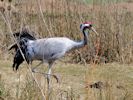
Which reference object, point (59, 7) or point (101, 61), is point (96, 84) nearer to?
point (101, 61)

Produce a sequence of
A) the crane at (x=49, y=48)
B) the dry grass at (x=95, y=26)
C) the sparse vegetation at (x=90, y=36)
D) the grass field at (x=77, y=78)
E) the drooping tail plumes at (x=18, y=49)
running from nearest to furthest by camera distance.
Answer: the grass field at (x=77, y=78), the crane at (x=49, y=48), the drooping tail plumes at (x=18, y=49), the sparse vegetation at (x=90, y=36), the dry grass at (x=95, y=26)

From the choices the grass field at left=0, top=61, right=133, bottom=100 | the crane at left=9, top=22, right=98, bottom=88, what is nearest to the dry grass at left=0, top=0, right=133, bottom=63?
the grass field at left=0, top=61, right=133, bottom=100

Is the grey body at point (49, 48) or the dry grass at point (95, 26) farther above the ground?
the grey body at point (49, 48)

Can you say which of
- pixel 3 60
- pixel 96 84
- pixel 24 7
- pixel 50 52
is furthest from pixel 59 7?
pixel 96 84

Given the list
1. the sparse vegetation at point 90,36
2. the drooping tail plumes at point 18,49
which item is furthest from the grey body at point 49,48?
the sparse vegetation at point 90,36

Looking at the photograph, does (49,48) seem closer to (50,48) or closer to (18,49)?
(50,48)

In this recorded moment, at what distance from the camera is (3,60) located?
10.8 metres

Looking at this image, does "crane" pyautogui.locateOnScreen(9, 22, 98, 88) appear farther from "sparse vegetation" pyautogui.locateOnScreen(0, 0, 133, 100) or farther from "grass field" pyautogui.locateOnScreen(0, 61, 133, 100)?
"sparse vegetation" pyautogui.locateOnScreen(0, 0, 133, 100)

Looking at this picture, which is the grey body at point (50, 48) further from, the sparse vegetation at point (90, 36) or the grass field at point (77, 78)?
the sparse vegetation at point (90, 36)

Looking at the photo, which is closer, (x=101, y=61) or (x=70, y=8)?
(x=101, y=61)

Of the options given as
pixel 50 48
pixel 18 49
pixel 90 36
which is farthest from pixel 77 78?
pixel 90 36

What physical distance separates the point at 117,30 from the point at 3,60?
2.59 m

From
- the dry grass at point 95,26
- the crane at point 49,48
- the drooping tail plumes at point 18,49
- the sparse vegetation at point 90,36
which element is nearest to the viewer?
the crane at point 49,48

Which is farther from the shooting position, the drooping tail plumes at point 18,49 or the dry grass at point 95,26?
the dry grass at point 95,26
